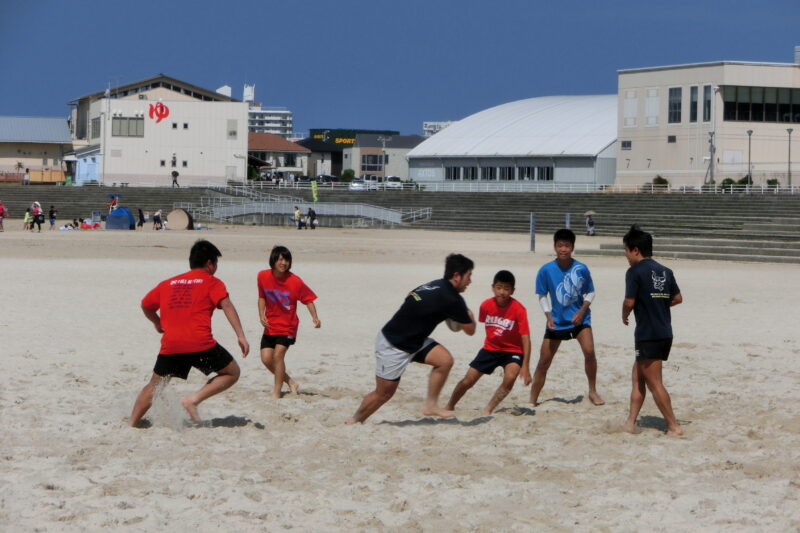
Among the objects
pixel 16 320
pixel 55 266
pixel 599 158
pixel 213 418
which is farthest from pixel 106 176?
pixel 213 418

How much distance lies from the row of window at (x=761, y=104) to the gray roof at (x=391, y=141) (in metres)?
70.1

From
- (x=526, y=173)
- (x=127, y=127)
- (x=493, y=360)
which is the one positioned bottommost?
(x=493, y=360)

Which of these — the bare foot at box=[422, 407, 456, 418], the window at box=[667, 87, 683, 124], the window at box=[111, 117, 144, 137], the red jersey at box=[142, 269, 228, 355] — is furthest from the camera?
the window at box=[111, 117, 144, 137]

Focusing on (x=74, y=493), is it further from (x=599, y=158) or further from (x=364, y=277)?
(x=599, y=158)

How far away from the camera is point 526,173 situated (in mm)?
77438

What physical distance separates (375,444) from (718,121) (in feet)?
198

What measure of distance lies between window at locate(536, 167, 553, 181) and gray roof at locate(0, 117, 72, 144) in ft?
129

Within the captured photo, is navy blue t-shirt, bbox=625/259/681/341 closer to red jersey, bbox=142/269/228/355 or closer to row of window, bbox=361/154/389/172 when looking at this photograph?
red jersey, bbox=142/269/228/355

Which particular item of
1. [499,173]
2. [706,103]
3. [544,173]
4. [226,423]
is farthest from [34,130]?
[226,423]

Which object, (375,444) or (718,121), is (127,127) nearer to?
(718,121)

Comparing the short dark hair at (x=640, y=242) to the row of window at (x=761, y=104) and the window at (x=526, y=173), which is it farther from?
the window at (x=526, y=173)

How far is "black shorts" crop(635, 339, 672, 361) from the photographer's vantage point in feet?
26.1

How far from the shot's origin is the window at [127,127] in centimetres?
7684

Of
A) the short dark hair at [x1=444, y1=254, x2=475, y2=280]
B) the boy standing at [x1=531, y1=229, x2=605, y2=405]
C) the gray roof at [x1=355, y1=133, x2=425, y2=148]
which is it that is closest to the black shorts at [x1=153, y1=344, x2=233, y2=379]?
the short dark hair at [x1=444, y1=254, x2=475, y2=280]
